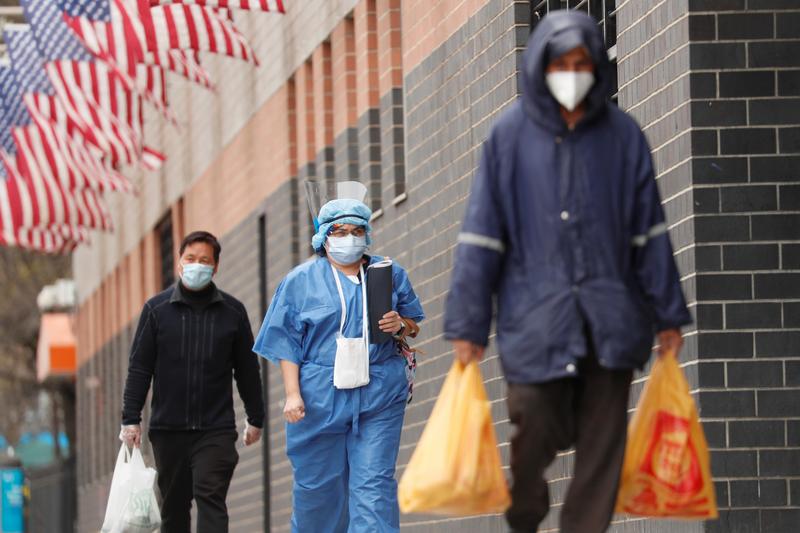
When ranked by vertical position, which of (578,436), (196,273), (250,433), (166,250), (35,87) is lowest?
(578,436)

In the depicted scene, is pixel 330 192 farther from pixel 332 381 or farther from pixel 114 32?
pixel 114 32

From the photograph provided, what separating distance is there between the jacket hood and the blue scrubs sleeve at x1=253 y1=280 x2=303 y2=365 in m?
3.68

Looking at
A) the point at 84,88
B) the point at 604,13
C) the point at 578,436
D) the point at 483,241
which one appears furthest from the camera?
the point at 84,88

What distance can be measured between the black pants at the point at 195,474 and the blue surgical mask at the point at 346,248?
158cm

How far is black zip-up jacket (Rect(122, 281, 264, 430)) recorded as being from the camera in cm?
1242

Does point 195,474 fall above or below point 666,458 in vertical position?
above

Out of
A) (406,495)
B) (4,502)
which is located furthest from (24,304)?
(406,495)

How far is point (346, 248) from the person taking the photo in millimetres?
11297

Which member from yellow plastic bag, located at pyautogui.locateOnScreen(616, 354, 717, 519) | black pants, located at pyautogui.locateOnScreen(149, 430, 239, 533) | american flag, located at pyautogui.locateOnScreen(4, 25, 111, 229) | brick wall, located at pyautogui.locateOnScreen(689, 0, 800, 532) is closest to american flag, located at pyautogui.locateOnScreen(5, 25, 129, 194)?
american flag, located at pyautogui.locateOnScreen(4, 25, 111, 229)

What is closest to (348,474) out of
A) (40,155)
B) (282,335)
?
(282,335)

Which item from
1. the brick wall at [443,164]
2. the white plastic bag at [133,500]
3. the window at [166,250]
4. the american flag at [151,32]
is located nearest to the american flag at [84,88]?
the american flag at [151,32]

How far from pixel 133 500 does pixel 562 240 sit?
17.7ft

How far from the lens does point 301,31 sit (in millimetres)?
22234

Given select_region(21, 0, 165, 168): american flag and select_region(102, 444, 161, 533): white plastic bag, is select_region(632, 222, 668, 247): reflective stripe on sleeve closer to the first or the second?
select_region(102, 444, 161, 533): white plastic bag
